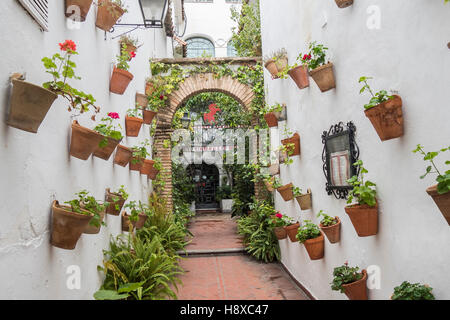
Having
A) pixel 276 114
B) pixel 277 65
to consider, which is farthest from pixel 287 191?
pixel 277 65

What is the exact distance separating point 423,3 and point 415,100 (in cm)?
50

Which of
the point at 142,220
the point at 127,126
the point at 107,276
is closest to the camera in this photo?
the point at 107,276

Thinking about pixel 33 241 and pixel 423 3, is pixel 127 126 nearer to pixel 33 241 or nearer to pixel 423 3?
pixel 33 241

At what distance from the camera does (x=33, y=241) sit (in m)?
1.81

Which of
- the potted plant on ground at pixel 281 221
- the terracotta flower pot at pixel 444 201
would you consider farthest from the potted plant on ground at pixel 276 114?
the terracotta flower pot at pixel 444 201

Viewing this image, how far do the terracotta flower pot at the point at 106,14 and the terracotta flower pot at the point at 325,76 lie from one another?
1.99 m

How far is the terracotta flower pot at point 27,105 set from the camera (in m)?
1.53

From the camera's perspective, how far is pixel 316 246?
3.37 metres

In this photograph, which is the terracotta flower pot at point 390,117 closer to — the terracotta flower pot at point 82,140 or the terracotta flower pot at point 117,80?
the terracotta flower pot at point 82,140

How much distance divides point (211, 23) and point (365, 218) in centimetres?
1433

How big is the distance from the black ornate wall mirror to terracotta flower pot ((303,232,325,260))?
525 mm

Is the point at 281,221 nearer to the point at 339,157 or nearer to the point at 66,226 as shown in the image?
the point at 339,157

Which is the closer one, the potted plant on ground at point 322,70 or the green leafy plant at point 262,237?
the potted plant on ground at point 322,70

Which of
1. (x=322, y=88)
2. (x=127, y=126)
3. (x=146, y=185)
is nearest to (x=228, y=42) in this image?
(x=146, y=185)
